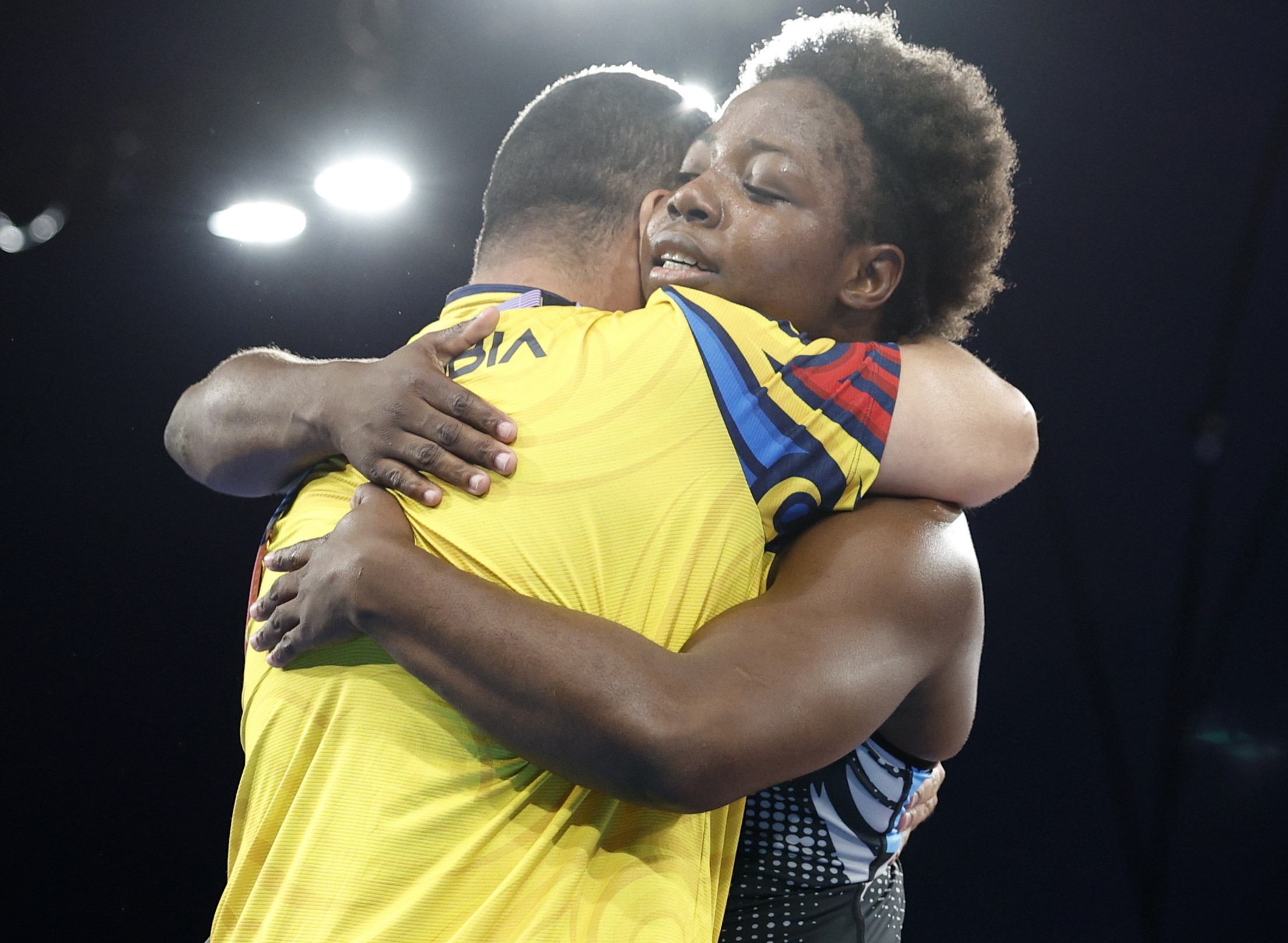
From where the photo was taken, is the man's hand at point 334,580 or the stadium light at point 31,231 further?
the stadium light at point 31,231

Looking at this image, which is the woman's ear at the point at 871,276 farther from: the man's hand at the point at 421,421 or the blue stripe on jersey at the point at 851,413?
the man's hand at the point at 421,421

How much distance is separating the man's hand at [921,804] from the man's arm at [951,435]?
1.25 feet

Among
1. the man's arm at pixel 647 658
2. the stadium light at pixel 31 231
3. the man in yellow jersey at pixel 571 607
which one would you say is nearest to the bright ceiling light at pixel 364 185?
the stadium light at pixel 31 231

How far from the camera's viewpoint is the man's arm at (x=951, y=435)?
1083 mm

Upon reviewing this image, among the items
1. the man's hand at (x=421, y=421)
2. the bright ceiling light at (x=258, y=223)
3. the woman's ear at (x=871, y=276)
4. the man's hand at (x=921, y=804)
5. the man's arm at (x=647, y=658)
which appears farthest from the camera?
the bright ceiling light at (x=258, y=223)

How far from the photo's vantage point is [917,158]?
1.45 meters

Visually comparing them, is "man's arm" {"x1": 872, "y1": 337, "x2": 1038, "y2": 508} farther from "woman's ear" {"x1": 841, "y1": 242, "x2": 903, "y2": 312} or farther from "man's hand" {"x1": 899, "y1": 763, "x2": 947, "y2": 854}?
"man's hand" {"x1": 899, "y1": 763, "x2": 947, "y2": 854}

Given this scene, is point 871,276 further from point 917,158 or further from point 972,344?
point 972,344

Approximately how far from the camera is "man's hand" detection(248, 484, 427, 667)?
917mm

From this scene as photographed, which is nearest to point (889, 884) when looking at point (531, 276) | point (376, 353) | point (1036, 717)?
point (531, 276)

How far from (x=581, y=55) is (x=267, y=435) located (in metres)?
2.14

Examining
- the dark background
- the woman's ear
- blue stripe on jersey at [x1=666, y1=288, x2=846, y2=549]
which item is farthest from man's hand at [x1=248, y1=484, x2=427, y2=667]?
the dark background

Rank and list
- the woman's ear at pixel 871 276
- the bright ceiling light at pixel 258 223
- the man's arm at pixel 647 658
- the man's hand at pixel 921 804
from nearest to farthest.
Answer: the man's arm at pixel 647 658
the man's hand at pixel 921 804
the woman's ear at pixel 871 276
the bright ceiling light at pixel 258 223

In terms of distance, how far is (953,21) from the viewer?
2990 millimetres
